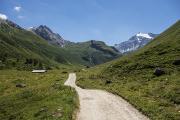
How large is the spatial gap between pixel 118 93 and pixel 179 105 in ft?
46.4

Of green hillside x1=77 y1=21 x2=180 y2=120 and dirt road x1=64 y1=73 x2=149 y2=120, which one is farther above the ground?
green hillside x1=77 y1=21 x2=180 y2=120

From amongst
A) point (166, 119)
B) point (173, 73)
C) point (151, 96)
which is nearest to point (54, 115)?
point (166, 119)

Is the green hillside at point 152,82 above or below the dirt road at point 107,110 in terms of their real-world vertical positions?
above

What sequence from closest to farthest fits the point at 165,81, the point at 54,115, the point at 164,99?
1. the point at 54,115
2. the point at 164,99
3. the point at 165,81

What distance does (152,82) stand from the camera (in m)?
62.2

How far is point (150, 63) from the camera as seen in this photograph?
277 feet

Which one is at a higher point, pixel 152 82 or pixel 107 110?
pixel 152 82

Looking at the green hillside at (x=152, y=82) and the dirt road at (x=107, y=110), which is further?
the green hillside at (x=152, y=82)

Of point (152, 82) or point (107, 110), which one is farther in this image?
point (152, 82)

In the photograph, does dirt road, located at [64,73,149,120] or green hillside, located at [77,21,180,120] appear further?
green hillside, located at [77,21,180,120]

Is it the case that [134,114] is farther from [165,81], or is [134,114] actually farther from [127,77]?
[127,77]

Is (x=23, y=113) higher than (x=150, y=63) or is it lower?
lower

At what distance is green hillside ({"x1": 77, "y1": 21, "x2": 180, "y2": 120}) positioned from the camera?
1495 inches

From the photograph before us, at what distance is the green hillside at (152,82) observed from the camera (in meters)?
38.0
